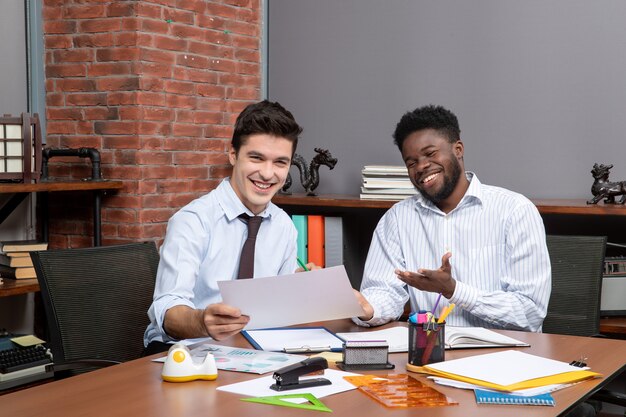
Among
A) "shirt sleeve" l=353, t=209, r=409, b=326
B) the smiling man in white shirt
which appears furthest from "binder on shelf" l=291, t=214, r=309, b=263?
the smiling man in white shirt

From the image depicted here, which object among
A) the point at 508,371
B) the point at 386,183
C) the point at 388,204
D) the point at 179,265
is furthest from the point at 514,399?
the point at 386,183

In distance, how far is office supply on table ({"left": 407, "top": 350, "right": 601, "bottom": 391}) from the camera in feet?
5.59

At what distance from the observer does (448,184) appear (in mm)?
2734

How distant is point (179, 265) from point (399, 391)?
904mm

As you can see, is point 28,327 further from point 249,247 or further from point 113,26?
point 249,247

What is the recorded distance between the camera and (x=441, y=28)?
3768 millimetres

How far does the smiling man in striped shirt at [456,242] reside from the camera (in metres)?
2.53

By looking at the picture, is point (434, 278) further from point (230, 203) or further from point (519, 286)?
point (230, 203)

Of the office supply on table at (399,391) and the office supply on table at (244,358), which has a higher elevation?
the office supply on table at (244,358)

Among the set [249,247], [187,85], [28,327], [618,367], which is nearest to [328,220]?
[187,85]

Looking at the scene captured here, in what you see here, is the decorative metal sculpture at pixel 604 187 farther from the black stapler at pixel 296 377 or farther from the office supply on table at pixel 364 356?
the black stapler at pixel 296 377

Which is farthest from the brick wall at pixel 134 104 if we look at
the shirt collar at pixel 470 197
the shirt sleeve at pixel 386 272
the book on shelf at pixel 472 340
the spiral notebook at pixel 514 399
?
the spiral notebook at pixel 514 399

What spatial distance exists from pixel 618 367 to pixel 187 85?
96.3 inches

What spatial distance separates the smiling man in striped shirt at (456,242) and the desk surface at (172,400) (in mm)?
638
